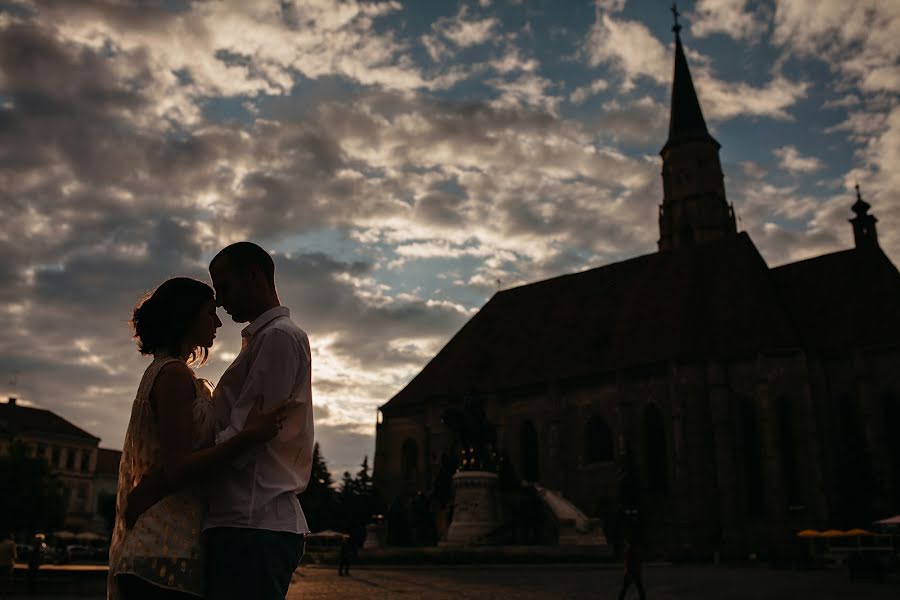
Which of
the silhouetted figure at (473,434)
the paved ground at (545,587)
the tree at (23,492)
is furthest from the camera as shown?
the tree at (23,492)

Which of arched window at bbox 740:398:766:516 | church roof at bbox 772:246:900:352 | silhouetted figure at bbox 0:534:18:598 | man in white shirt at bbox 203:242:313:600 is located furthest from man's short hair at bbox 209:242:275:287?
church roof at bbox 772:246:900:352

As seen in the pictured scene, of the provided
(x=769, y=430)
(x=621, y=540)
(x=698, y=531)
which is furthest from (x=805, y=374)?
(x=621, y=540)

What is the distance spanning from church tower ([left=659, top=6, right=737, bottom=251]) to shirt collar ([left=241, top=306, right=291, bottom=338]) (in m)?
53.8

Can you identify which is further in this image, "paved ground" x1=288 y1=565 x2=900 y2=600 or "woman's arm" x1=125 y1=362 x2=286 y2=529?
"paved ground" x1=288 y1=565 x2=900 y2=600

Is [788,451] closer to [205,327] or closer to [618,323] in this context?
[618,323]

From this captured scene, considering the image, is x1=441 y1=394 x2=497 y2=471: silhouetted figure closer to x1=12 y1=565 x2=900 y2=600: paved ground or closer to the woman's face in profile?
x1=12 y1=565 x2=900 y2=600: paved ground

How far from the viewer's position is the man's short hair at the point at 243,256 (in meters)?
3.25

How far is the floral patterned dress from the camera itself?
2.76 m

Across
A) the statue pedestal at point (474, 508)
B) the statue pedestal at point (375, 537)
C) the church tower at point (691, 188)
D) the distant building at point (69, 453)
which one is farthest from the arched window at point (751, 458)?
the distant building at point (69, 453)

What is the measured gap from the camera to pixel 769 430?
3722cm

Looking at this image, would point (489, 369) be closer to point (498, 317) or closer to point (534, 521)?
point (498, 317)

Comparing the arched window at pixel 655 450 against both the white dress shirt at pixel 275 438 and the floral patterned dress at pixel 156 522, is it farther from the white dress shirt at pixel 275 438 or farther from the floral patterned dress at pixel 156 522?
the floral patterned dress at pixel 156 522

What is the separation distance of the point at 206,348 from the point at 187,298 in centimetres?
26

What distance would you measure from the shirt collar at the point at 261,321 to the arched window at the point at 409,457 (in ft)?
158
